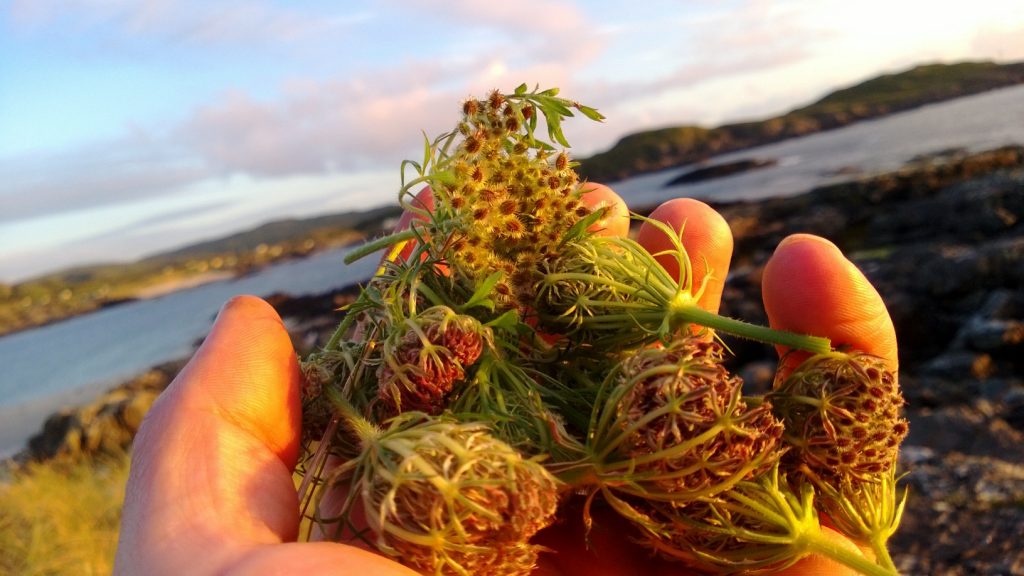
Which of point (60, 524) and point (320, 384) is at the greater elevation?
point (320, 384)

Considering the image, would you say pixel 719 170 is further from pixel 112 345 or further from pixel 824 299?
pixel 824 299

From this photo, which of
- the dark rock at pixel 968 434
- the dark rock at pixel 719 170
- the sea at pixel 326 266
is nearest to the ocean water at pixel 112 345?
the sea at pixel 326 266

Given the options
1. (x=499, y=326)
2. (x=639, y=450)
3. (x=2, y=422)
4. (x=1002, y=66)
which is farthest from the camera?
(x=1002, y=66)

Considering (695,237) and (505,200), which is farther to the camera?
(695,237)

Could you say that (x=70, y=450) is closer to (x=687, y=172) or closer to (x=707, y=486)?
(x=707, y=486)

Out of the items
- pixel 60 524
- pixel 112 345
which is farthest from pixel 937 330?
pixel 112 345

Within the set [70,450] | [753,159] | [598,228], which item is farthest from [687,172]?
[598,228]
